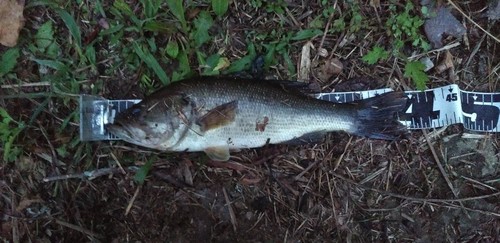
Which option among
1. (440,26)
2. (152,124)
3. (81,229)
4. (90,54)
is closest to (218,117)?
(152,124)

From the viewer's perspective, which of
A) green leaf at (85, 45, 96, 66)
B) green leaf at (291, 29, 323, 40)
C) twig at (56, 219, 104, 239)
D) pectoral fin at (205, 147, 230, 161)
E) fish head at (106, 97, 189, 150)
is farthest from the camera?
green leaf at (291, 29, 323, 40)

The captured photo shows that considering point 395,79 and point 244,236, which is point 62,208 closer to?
point 244,236

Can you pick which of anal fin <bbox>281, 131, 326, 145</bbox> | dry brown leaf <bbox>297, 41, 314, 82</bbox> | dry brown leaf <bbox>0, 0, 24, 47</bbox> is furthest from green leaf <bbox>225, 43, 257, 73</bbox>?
dry brown leaf <bbox>0, 0, 24, 47</bbox>

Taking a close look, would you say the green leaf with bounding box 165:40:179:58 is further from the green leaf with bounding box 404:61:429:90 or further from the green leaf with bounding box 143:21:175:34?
the green leaf with bounding box 404:61:429:90

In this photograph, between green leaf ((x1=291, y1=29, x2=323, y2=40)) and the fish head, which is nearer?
the fish head

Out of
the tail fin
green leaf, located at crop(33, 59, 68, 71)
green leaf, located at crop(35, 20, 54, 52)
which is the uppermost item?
green leaf, located at crop(35, 20, 54, 52)

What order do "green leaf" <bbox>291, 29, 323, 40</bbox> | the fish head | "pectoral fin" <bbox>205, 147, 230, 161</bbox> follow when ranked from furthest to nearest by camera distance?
"green leaf" <bbox>291, 29, 323, 40</bbox>
"pectoral fin" <bbox>205, 147, 230, 161</bbox>
the fish head

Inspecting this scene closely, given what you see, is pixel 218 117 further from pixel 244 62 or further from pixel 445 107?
pixel 445 107
